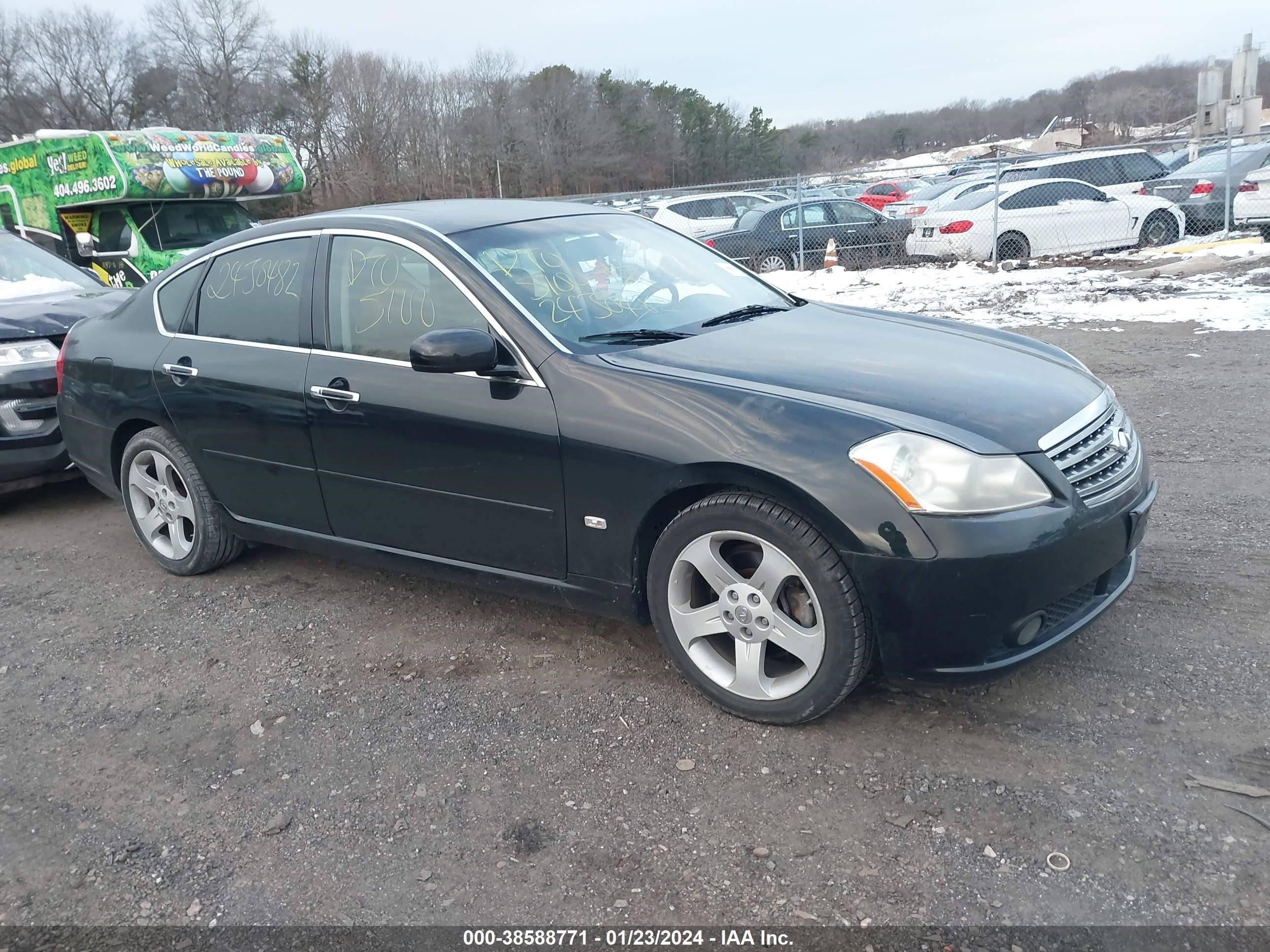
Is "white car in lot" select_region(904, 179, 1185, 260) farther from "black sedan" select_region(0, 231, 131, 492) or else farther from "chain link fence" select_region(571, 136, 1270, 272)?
"black sedan" select_region(0, 231, 131, 492)

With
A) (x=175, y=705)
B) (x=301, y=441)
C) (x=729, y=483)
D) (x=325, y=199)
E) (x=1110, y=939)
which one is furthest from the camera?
(x=325, y=199)

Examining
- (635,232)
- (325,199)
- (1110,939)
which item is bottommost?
(1110,939)

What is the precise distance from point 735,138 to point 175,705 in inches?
2838

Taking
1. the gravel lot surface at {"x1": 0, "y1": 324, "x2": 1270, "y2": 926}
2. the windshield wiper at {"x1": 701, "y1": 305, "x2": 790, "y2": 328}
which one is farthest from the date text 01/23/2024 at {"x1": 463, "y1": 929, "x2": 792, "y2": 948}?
the windshield wiper at {"x1": 701, "y1": 305, "x2": 790, "y2": 328}

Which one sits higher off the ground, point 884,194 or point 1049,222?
point 884,194

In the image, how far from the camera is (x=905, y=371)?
3.25 m

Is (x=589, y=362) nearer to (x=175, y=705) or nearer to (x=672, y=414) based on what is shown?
(x=672, y=414)

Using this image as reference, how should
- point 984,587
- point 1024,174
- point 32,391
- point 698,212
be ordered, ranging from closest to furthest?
point 984,587 → point 32,391 → point 1024,174 → point 698,212

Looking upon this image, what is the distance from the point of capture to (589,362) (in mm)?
3305

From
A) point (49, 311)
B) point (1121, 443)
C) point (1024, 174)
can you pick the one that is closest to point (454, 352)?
point (1121, 443)

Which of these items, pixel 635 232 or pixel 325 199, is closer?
pixel 635 232

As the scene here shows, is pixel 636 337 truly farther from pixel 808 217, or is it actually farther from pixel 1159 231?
pixel 1159 231

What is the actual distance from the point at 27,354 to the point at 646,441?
4.63 metres

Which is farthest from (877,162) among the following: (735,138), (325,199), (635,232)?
(635,232)
